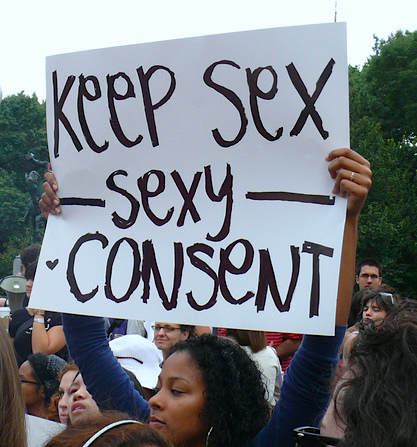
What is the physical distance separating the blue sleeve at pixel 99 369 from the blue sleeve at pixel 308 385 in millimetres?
521

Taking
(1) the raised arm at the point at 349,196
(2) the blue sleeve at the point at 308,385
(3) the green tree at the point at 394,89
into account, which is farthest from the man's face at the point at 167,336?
(3) the green tree at the point at 394,89

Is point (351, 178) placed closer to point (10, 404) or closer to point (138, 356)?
point (10, 404)

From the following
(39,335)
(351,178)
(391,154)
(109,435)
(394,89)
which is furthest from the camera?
(394,89)

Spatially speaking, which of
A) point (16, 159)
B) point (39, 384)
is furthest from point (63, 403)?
point (16, 159)

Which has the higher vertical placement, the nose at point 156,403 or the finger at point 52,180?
the finger at point 52,180

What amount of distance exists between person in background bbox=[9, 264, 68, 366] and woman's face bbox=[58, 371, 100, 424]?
1.28 meters

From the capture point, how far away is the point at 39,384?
368 centimetres

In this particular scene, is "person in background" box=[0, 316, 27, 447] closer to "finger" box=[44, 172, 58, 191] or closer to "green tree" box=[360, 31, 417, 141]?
"finger" box=[44, 172, 58, 191]

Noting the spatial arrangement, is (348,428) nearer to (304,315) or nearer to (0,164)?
(304,315)

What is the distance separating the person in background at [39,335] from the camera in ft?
14.3

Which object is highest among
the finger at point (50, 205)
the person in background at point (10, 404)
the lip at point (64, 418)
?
the finger at point (50, 205)

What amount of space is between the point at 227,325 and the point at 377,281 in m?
5.00

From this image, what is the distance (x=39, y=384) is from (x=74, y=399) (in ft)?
2.72

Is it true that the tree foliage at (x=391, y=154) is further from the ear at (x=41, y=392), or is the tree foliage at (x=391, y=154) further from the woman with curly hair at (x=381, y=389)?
the woman with curly hair at (x=381, y=389)
